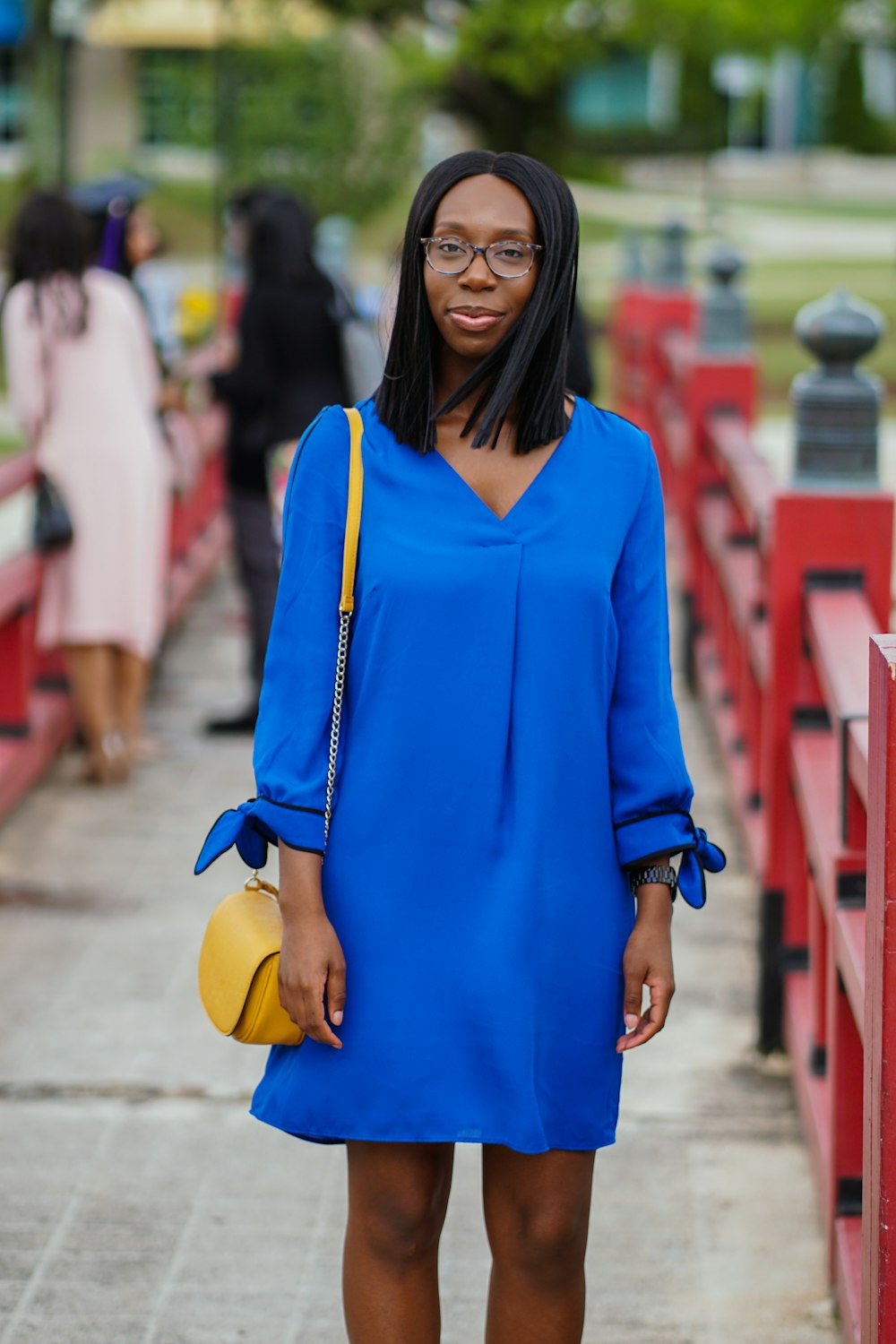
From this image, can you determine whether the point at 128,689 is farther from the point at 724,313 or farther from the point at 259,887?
the point at 259,887

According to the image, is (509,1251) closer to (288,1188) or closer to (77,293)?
(288,1188)

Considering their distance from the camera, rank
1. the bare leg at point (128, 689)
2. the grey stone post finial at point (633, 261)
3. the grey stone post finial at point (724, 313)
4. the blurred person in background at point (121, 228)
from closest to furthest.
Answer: the bare leg at point (128, 689) → the blurred person in background at point (121, 228) → the grey stone post finial at point (724, 313) → the grey stone post finial at point (633, 261)

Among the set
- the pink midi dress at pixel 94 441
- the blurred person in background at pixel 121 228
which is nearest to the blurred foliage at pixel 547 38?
the blurred person in background at pixel 121 228

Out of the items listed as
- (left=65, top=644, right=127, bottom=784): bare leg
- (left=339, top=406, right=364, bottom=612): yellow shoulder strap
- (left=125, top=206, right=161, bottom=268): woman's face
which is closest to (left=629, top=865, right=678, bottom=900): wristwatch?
(left=339, top=406, right=364, bottom=612): yellow shoulder strap

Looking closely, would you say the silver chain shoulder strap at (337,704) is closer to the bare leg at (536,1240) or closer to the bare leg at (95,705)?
the bare leg at (536,1240)

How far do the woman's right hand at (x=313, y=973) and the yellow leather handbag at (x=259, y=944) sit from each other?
43 mm

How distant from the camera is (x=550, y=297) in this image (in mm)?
2549

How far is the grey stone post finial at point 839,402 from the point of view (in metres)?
4.29

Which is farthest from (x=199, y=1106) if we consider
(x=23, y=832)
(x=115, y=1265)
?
(x=23, y=832)

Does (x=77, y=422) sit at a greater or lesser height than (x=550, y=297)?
lesser

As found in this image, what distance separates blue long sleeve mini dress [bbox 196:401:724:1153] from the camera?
2494 mm

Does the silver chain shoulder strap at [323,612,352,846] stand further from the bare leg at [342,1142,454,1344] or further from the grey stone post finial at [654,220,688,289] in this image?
the grey stone post finial at [654,220,688,289]

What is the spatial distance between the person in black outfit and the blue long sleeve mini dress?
13.4 ft

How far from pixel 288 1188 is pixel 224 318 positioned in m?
9.78
